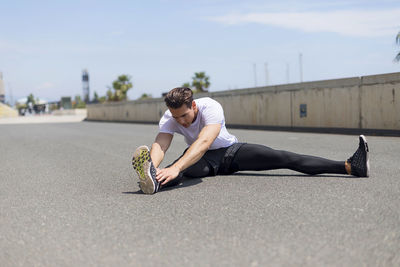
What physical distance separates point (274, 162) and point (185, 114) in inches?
49.7

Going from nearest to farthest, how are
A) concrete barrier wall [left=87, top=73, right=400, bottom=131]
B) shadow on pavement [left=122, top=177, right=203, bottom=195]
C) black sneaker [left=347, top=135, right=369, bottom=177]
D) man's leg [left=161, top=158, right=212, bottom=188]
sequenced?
shadow on pavement [left=122, top=177, right=203, bottom=195], black sneaker [left=347, top=135, right=369, bottom=177], man's leg [left=161, top=158, right=212, bottom=188], concrete barrier wall [left=87, top=73, right=400, bottom=131]

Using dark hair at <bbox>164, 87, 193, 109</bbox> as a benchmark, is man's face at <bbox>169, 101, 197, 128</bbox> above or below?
below

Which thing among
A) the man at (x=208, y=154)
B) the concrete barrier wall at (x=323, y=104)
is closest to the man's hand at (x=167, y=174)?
the man at (x=208, y=154)

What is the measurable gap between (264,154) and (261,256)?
2.69 meters

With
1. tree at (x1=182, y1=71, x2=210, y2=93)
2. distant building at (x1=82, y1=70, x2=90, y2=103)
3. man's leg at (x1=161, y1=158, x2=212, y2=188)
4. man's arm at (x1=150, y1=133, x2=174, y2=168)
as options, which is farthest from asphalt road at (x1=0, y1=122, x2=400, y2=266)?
distant building at (x1=82, y1=70, x2=90, y2=103)

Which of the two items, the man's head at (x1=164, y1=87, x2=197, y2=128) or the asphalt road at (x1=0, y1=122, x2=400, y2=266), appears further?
the man's head at (x1=164, y1=87, x2=197, y2=128)

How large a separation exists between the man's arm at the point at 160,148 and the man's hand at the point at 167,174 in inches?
14.8

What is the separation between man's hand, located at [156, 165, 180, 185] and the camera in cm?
445

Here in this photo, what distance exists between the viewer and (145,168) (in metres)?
4.32

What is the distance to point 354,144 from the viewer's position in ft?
32.7

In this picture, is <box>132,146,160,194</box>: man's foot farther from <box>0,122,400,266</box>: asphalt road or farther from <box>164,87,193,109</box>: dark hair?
<box>164,87,193,109</box>: dark hair

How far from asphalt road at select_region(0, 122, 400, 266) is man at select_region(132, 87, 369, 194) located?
15 cm

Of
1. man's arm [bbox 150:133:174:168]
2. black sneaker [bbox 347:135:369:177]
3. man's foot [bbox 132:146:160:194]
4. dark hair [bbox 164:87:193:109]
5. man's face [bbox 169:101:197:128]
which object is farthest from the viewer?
black sneaker [bbox 347:135:369:177]

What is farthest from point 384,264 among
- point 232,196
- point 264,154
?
point 264,154
